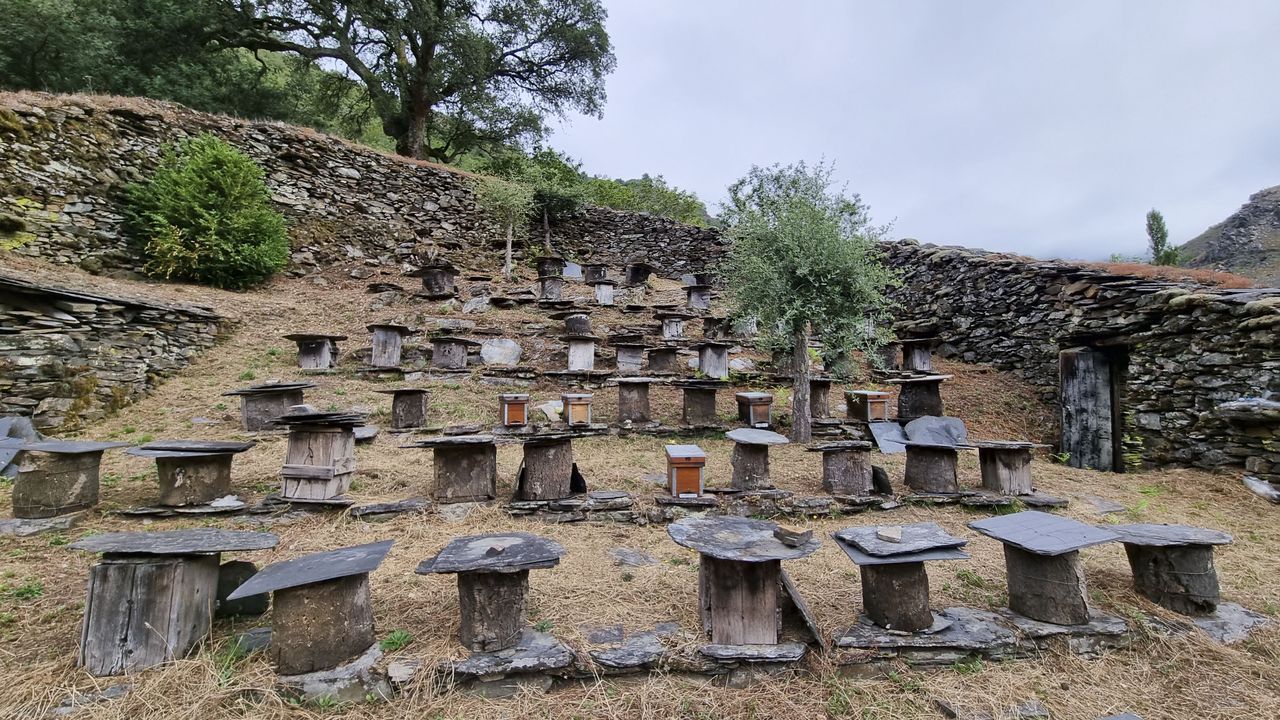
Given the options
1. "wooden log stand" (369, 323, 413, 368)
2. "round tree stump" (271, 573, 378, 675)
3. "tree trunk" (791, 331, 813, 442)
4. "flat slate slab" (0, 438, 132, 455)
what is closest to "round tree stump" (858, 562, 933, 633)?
"round tree stump" (271, 573, 378, 675)

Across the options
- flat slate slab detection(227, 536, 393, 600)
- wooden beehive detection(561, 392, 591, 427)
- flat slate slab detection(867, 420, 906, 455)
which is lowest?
flat slate slab detection(227, 536, 393, 600)

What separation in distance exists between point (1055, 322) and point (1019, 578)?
8.29 meters

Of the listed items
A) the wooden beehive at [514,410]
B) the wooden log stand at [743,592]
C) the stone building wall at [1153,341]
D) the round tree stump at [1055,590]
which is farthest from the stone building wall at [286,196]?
the round tree stump at [1055,590]

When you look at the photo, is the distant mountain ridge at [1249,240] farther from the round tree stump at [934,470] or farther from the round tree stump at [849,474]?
the round tree stump at [849,474]

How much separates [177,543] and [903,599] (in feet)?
13.5

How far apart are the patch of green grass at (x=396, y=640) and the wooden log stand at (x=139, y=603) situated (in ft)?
2.89

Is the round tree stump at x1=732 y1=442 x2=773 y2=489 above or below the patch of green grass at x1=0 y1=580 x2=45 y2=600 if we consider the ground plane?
above

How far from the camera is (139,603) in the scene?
255 cm

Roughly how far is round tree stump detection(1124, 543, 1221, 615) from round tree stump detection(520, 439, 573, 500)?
4558 mm

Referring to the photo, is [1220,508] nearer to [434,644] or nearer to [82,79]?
[434,644]

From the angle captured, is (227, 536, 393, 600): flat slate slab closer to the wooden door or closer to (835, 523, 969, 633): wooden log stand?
(835, 523, 969, 633): wooden log stand

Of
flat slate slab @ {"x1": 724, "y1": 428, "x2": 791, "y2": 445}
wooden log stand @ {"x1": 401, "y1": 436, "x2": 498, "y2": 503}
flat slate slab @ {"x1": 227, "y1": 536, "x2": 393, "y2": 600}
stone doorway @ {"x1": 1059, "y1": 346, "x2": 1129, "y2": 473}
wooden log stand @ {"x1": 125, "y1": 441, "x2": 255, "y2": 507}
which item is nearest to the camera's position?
flat slate slab @ {"x1": 227, "y1": 536, "x2": 393, "y2": 600}

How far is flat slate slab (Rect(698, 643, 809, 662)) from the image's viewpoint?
2699 mm

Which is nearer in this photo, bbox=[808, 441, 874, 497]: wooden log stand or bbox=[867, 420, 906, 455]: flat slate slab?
bbox=[808, 441, 874, 497]: wooden log stand
